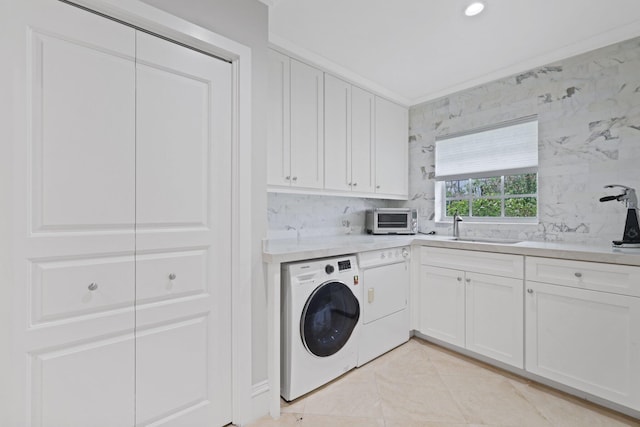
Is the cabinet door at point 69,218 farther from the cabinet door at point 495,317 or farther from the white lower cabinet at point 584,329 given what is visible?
the white lower cabinet at point 584,329

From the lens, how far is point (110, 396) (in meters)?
1.27

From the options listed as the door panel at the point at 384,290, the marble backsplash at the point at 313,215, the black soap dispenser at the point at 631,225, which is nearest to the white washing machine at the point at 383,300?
the door panel at the point at 384,290

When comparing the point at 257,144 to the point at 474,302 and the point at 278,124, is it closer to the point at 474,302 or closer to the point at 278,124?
the point at 278,124

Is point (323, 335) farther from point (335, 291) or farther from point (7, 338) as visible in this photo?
point (7, 338)

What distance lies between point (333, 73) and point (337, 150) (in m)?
0.65

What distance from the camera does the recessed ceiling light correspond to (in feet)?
5.79

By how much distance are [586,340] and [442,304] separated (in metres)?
0.91

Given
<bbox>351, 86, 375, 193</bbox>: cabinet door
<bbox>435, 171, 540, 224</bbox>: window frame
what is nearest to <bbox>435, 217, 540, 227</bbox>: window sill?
<bbox>435, 171, 540, 224</bbox>: window frame

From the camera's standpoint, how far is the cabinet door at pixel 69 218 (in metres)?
1.07

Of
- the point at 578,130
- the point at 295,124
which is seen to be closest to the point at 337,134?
the point at 295,124

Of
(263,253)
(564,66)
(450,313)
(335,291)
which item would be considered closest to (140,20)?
(263,253)

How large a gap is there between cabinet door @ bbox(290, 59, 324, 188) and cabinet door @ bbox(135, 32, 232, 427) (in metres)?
0.76

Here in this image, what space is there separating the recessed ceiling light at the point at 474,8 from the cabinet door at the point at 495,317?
178 centimetres

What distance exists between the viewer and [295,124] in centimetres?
230
